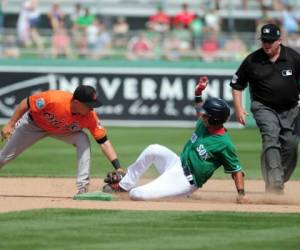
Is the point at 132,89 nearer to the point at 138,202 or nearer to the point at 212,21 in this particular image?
the point at 212,21

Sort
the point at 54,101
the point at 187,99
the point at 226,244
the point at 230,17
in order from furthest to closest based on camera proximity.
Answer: the point at 230,17 < the point at 187,99 < the point at 54,101 < the point at 226,244

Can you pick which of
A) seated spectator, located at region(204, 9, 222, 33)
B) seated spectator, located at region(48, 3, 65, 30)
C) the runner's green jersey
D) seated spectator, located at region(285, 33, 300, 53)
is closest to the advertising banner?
seated spectator, located at region(48, 3, 65, 30)

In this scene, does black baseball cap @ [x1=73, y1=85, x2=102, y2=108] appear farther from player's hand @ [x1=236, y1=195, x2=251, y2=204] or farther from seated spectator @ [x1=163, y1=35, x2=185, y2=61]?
seated spectator @ [x1=163, y1=35, x2=185, y2=61]

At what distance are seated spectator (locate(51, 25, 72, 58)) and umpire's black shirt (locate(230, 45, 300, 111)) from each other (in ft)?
40.9

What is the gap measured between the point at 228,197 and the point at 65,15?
1475cm

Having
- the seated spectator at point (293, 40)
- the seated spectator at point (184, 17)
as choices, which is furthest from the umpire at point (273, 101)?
the seated spectator at point (184, 17)

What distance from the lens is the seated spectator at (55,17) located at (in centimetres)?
2497

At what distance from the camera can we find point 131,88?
2286 cm

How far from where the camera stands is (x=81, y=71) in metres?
23.0

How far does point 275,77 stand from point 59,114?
9.38 ft

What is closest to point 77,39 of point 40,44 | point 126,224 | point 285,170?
point 40,44

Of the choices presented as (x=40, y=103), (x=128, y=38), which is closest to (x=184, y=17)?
(x=128, y=38)

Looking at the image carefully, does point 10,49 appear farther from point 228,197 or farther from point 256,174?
point 228,197

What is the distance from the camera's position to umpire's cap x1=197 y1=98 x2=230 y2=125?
1070 cm
